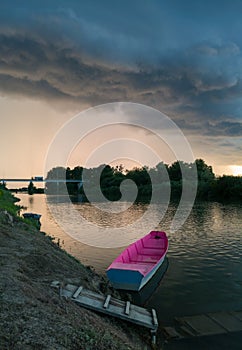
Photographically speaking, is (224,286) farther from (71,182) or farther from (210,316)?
(71,182)

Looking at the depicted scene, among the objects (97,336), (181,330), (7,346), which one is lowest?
(181,330)

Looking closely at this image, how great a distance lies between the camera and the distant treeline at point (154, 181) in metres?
89.2

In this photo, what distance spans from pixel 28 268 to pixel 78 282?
6.67 ft

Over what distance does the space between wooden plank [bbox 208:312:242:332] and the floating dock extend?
10.6ft

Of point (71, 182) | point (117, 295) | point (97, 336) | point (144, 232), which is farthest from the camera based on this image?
point (71, 182)

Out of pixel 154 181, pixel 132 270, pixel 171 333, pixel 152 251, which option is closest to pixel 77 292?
pixel 171 333

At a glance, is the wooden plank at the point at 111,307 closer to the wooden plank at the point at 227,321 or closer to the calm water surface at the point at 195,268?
the calm water surface at the point at 195,268

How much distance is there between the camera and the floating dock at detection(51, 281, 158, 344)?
1013 centimetres

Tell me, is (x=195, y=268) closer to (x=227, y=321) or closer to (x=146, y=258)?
(x=146, y=258)

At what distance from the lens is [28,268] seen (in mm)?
12438

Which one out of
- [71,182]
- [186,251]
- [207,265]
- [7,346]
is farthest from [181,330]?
[71,182]

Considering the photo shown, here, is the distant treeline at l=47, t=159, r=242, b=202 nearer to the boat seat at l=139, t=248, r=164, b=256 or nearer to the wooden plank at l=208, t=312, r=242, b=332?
the boat seat at l=139, t=248, r=164, b=256

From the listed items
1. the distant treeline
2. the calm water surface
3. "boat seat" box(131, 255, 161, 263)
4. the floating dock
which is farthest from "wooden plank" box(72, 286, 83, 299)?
the distant treeline

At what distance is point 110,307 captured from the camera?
1040 cm
